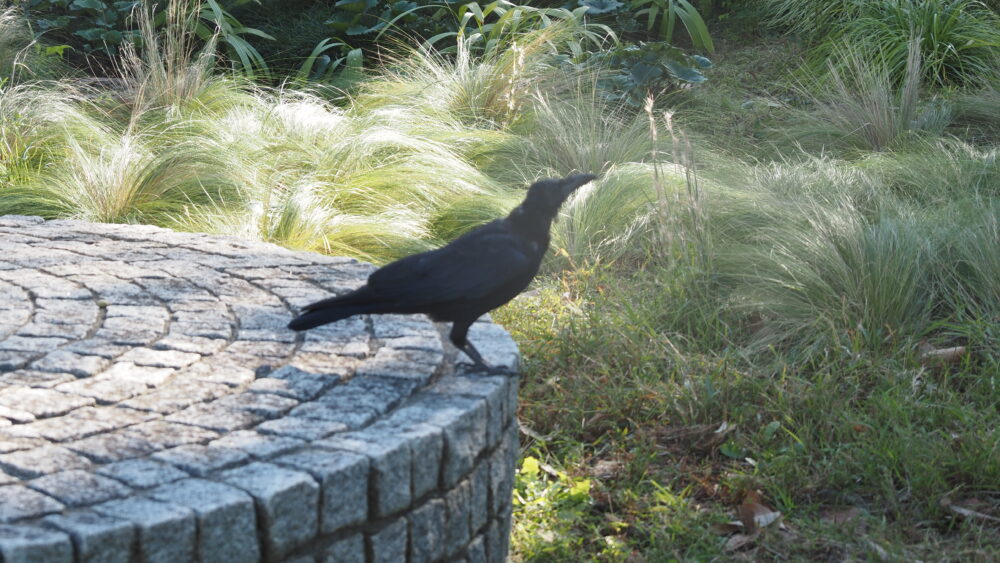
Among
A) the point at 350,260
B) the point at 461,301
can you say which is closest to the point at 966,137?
the point at 350,260

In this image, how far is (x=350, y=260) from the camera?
3.46 meters

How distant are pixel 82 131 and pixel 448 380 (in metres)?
4.21

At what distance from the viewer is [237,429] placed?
78.0 inches

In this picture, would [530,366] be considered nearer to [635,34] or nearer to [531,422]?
[531,422]

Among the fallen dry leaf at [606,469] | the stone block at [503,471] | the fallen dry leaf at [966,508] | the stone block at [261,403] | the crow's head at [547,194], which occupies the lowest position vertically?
the fallen dry leaf at [606,469]

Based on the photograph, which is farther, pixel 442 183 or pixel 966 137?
pixel 966 137

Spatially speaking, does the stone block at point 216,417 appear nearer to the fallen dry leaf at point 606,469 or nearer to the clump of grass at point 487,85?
the fallen dry leaf at point 606,469

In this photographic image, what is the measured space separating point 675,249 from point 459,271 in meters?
1.78

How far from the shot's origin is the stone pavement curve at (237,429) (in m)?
1.65

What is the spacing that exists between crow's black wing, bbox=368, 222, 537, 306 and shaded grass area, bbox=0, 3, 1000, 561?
754 mm

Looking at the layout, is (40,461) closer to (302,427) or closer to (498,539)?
(302,427)

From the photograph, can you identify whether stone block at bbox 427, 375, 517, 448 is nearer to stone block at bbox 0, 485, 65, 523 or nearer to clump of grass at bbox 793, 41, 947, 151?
stone block at bbox 0, 485, 65, 523

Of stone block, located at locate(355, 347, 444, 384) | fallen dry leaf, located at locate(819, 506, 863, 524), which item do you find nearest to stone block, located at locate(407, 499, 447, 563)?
stone block, located at locate(355, 347, 444, 384)

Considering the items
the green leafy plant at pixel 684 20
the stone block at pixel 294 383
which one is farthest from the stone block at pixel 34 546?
the green leafy plant at pixel 684 20
